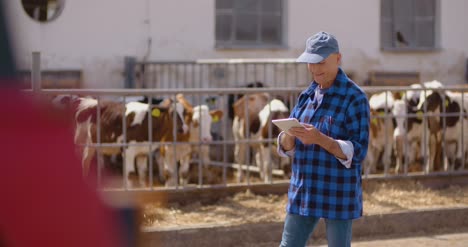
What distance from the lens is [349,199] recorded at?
16.6 ft

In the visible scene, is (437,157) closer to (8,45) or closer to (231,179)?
(231,179)

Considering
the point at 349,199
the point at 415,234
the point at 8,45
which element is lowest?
the point at 415,234

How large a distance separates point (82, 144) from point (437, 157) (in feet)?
16.0

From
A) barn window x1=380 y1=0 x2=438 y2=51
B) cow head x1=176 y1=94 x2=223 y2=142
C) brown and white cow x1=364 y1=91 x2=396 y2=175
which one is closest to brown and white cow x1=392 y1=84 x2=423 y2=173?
brown and white cow x1=364 y1=91 x2=396 y2=175

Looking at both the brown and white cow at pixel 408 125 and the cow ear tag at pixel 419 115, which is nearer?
the cow ear tag at pixel 419 115

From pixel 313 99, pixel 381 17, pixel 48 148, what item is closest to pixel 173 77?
pixel 381 17

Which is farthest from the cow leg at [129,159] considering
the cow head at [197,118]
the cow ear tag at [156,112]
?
the cow head at [197,118]

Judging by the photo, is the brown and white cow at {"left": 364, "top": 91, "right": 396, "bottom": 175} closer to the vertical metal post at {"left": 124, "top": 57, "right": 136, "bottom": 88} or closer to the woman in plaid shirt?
the vertical metal post at {"left": 124, "top": 57, "right": 136, "bottom": 88}

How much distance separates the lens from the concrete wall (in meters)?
15.0

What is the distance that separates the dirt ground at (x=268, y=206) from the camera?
8.57 metres

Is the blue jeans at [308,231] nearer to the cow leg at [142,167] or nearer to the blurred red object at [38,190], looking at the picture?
the blurred red object at [38,190]

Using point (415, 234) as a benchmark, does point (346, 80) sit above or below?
above

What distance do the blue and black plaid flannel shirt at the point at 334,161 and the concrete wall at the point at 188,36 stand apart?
29.6ft

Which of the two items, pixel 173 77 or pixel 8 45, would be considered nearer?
pixel 8 45
